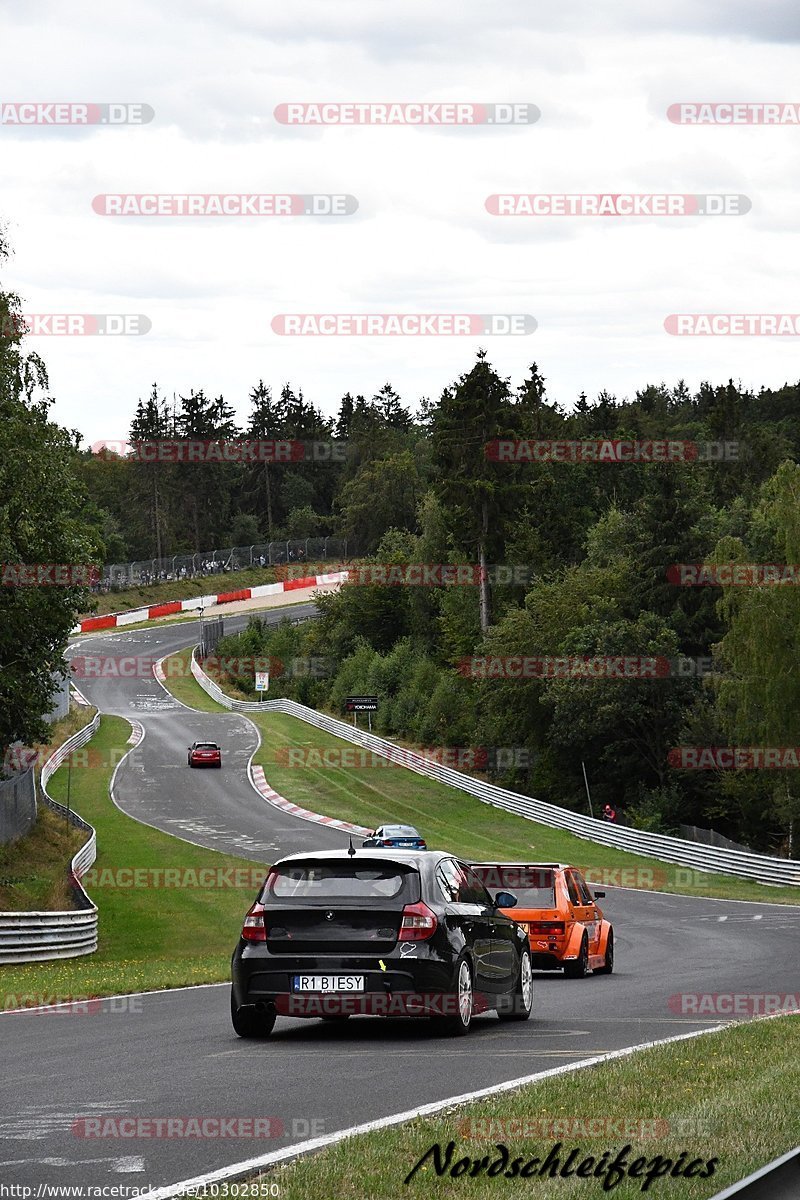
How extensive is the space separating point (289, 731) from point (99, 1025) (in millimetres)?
62896

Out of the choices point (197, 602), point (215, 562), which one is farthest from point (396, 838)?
point (215, 562)

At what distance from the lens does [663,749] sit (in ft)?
227

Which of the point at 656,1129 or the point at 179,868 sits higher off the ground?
the point at 656,1129

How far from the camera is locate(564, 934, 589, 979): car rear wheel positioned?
68.0 feet

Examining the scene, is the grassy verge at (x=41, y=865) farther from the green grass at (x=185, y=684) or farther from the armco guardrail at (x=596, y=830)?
the green grass at (x=185, y=684)

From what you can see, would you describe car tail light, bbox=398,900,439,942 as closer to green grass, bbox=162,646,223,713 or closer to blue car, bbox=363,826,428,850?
blue car, bbox=363,826,428,850

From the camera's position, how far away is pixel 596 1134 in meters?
7.77

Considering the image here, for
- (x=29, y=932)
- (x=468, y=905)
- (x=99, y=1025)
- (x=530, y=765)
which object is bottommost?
(x=530, y=765)

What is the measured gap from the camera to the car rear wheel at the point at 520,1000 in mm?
14352

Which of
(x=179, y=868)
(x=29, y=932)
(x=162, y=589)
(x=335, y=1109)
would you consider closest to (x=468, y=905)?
(x=335, y=1109)

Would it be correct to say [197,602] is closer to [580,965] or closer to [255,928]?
[580,965]

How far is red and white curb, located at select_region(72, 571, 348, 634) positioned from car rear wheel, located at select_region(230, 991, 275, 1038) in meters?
100.0

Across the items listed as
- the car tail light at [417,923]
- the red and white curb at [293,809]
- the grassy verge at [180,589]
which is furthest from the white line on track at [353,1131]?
→ the grassy verge at [180,589]

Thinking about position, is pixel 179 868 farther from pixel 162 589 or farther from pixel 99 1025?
pixel 162 589
